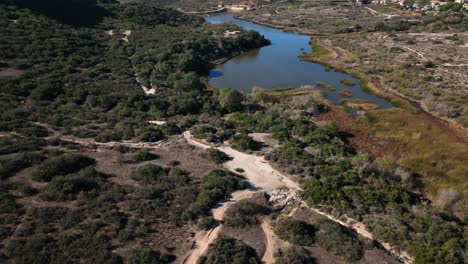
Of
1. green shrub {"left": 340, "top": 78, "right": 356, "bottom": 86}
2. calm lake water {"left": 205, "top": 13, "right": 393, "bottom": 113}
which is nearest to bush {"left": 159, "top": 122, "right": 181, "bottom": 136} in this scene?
calm lake water {"left": 205, "top": 13, "right": 393, "bottom": 113}

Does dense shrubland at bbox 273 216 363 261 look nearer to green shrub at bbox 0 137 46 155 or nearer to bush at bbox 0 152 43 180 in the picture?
bush at bbox 0 152 43 180

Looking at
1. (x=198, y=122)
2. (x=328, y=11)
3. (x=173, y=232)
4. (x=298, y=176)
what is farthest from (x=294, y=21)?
(x=173, y=232)

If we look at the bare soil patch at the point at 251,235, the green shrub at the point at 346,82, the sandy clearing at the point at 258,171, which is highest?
the green shrub at the point at 346,82

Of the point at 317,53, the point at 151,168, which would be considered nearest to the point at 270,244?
the point at 151,168

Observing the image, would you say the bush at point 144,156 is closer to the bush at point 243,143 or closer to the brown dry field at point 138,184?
the brown dry field at point 138,184

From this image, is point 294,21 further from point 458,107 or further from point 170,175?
point 170,175

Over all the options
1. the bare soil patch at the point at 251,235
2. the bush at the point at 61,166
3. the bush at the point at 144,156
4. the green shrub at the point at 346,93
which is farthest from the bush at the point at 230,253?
the green shrub at the point at 346,93
